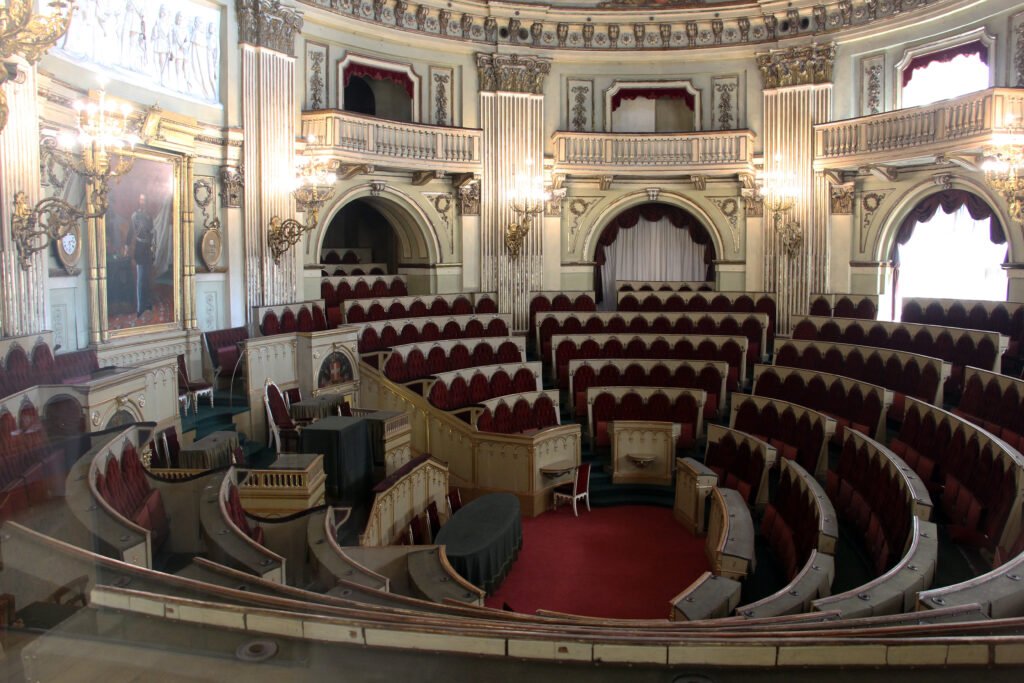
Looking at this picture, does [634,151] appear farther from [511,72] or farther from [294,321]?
[294,321]

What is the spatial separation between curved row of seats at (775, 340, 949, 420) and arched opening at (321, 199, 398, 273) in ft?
28.8

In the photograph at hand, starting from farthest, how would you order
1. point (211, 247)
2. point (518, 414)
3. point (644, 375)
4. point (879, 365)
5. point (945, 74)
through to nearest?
point (945, 74), point (644, 375), point (211, 247), point (518, 414), point (879, 365)

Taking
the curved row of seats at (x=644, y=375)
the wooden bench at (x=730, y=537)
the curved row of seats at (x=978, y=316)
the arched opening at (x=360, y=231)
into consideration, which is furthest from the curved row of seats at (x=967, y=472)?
the arched opening at (x=360, y=231)

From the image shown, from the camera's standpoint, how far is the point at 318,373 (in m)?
9.55

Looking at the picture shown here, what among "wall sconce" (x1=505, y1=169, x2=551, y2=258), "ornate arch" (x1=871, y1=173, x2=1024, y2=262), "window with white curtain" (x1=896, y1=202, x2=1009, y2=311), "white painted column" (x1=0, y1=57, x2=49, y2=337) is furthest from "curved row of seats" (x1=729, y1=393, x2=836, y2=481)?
"white painted column" (x1=0, y1=57, x2=49, y2=337)

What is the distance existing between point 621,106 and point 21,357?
11095mm

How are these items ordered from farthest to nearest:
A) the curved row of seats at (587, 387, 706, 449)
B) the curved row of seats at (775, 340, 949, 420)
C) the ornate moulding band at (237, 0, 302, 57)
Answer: the ornate moulding band at (237, 0, 302, 57), the curved row of seats at (587, 387, 706, 449), the curved row of seats at (775, 340, 949, 420)

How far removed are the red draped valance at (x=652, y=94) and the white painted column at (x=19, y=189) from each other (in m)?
9.98

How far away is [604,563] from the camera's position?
736 centimetres

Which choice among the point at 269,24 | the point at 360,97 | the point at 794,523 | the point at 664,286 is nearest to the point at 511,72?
the point at 360,97

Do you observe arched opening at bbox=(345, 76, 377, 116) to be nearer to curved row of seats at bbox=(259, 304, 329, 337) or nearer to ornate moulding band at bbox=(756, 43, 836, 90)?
curved row of seats at bbox=(259, 304, 329, 337)

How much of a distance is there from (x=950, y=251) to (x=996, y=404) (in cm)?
628

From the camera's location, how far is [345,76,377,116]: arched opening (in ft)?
47.3

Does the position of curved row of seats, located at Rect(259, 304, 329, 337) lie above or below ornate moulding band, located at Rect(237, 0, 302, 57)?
below
